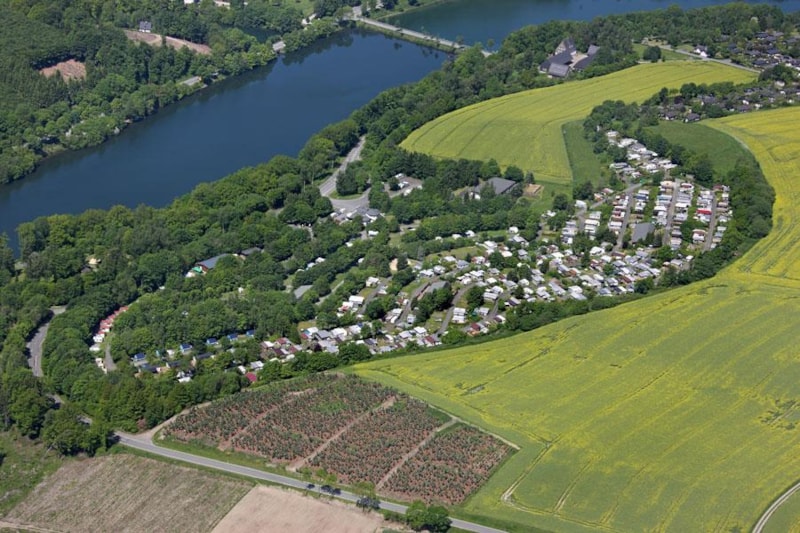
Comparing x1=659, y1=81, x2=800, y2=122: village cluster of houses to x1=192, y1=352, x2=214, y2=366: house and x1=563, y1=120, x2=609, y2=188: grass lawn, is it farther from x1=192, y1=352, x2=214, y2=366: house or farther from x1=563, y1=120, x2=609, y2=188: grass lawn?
x1=192, y1=352, x2=214, y2=366: house

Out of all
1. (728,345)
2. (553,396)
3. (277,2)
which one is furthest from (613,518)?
(277,2)

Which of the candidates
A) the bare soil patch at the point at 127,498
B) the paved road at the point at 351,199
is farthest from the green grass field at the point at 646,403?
the paved road at the point at 351,199

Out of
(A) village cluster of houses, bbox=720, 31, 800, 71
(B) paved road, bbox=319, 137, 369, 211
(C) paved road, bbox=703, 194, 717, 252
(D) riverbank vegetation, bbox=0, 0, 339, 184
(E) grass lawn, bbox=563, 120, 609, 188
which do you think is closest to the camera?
(C) paved road, bbox=703, 194, 717, 252

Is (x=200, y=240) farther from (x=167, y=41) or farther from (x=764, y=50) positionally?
(x=764, y=50)

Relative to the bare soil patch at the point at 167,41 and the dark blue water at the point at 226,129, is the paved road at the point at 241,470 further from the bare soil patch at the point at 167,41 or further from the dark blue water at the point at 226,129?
the bare soil patch at the point at 167,41

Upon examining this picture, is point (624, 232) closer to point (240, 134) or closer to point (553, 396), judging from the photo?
point (553, 396)

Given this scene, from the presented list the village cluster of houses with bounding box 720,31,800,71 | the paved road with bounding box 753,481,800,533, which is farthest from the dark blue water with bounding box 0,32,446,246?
the paved road with bounding box 753,481,800,533
